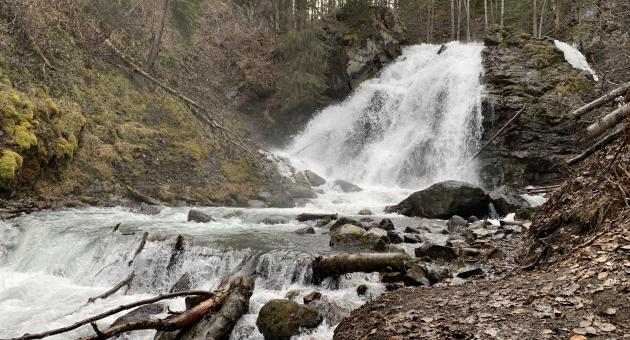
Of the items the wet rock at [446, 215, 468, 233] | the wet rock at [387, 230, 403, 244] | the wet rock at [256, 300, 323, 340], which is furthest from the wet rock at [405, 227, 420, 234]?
the wet rock at [256, 300, 323, 340]

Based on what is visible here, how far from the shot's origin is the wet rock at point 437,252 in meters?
9.02

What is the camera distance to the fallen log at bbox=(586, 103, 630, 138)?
533cm

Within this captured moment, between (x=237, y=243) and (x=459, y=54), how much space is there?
785 inches

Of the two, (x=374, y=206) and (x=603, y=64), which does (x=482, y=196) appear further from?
(x=603, y=64)

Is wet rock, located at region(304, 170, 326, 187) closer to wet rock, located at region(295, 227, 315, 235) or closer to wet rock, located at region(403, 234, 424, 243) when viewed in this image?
wet rock, located at region(295, 227, 315, 235)

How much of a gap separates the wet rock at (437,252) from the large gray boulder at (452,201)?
535 cm

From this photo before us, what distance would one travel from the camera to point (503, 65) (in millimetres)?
22078

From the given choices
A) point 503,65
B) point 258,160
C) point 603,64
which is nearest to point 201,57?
point 258,160

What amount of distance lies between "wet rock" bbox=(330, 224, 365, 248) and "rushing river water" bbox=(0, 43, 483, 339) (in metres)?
0.33

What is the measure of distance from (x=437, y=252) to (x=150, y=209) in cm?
949

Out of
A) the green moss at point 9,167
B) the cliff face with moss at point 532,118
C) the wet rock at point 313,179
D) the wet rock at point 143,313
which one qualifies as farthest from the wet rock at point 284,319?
the cliff face with moss at point 532,118

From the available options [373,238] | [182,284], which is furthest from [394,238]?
[182,284]

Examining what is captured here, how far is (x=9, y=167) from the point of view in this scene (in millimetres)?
11602

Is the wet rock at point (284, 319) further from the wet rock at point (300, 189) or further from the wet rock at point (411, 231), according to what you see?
the wet rock at point (300, 189)
